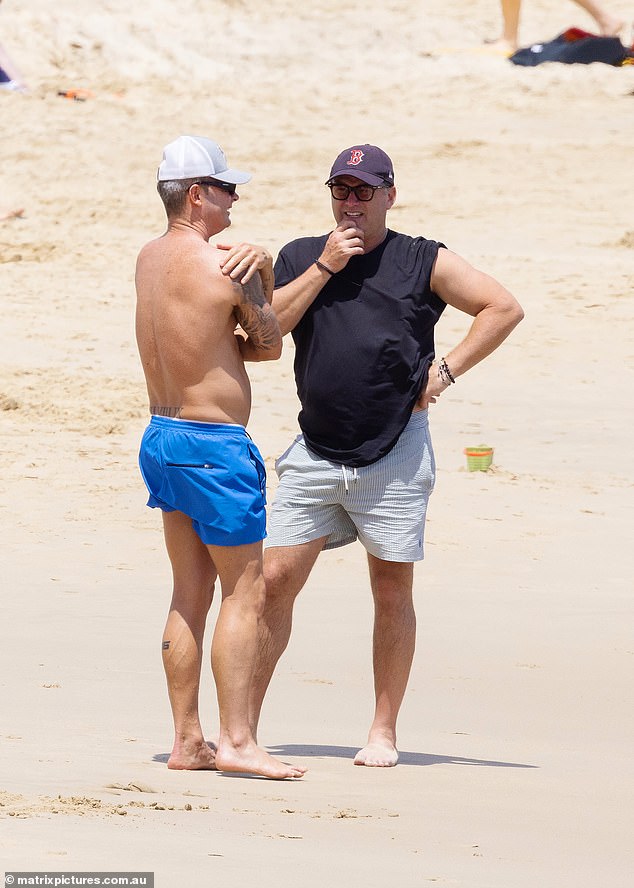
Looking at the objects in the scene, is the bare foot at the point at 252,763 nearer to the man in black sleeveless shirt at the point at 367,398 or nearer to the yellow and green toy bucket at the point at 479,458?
the man in black sleeveless shirt at the point at 367,398

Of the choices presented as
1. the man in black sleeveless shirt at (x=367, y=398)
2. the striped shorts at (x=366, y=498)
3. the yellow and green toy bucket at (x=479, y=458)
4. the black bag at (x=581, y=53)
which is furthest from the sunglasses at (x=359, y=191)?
the black bag at (x=581, y=53)

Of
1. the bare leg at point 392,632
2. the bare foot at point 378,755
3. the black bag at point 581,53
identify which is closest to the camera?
the bare foot at point 378,755

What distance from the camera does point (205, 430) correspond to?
4551 mm

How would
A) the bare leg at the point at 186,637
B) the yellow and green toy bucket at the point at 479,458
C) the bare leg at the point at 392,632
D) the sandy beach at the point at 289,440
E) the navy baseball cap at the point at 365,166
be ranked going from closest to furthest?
the sandy beach at the point at 289,440
the bare leg at the point at 186,637
the navy baseball cap at the point at 365,166
the bare leg at the point at 392,632
the yellow and green toy bucket at the point at 479,458

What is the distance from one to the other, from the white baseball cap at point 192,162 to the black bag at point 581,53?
632 inches

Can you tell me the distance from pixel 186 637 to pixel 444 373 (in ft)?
3.76

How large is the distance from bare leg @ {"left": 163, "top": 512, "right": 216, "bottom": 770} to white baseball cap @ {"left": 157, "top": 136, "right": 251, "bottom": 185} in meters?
0.95

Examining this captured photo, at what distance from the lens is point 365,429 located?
499 cm

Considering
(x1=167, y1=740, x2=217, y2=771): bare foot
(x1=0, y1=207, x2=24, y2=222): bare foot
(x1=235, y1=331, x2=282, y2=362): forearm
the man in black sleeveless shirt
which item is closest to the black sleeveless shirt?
the man in black sleeveless shirt

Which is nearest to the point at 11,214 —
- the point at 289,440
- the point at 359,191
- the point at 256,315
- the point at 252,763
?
the point at 289,440

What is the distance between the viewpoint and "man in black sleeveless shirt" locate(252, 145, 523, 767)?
195 inches

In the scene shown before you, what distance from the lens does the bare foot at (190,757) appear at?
4.57 meters

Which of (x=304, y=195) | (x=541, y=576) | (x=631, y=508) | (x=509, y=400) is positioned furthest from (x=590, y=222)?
(x=541, y=576)

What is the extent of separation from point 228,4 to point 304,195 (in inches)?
307
